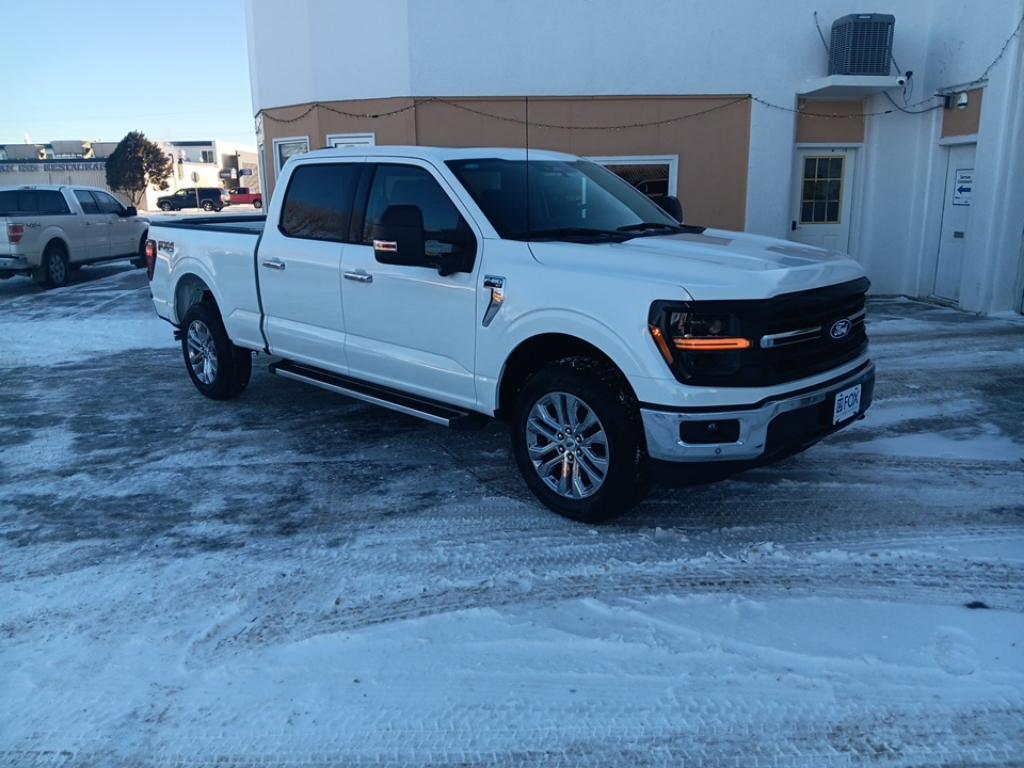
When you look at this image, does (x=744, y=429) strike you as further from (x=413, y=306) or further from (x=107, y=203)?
(x=107, y=203)

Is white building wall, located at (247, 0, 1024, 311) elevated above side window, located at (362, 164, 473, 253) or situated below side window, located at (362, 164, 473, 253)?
above

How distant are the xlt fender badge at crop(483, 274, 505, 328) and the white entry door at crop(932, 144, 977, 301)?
9015 mm

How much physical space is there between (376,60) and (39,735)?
1145 centimetres

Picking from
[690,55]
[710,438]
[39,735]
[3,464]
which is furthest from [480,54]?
[39,735]

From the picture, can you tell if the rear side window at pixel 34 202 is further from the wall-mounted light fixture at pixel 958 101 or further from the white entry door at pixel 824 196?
the wall-mounted light fixture at pixel 958 101

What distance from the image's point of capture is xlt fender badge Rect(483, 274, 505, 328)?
15.4ft

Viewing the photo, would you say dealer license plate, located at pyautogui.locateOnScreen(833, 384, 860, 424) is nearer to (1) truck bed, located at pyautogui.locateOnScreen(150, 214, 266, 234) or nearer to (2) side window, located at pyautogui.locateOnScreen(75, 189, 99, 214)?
(1) truck bed, located at pyautogui.locateOnScreen(150, 214, 266, 234)

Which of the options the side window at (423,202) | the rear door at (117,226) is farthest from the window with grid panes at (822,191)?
the rear door at (117,226)

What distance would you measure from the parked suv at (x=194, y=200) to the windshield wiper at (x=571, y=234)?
5038cm

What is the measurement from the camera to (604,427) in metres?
4.33

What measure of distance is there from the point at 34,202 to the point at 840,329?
15.6 meters

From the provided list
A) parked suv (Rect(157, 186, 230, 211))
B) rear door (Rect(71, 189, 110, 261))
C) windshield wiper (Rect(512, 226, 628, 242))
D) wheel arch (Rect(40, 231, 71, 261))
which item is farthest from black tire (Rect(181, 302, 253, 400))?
parked suv (Rect(157, 186, 230, 211))

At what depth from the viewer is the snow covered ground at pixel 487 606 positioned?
299cm

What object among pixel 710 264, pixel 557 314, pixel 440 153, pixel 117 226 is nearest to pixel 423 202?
pixel 440 153
